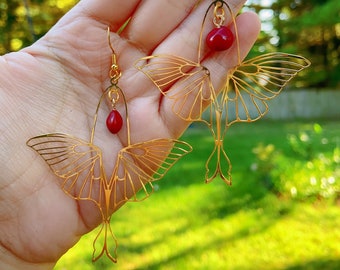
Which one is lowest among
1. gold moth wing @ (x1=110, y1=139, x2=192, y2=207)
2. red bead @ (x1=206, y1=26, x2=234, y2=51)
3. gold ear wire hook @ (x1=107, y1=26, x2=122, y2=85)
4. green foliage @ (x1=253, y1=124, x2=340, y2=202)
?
green foliage @ (x1=253, y1=124, x2=340, y2=202)

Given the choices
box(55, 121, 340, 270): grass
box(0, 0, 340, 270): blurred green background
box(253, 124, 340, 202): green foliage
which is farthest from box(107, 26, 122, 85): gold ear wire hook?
box(253, 124, 340, 202): green foliage

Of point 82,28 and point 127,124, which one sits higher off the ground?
→ point 82,28

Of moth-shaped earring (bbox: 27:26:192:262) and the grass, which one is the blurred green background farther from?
moth-shaped earring (bbox: 27:26:192:262)

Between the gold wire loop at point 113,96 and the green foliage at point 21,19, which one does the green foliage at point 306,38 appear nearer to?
the green foliage at point 21,19

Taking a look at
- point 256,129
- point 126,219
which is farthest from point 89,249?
point 256,129

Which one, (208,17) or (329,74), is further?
(329,74)

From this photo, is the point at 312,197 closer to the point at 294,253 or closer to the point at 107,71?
the point at 294,253
